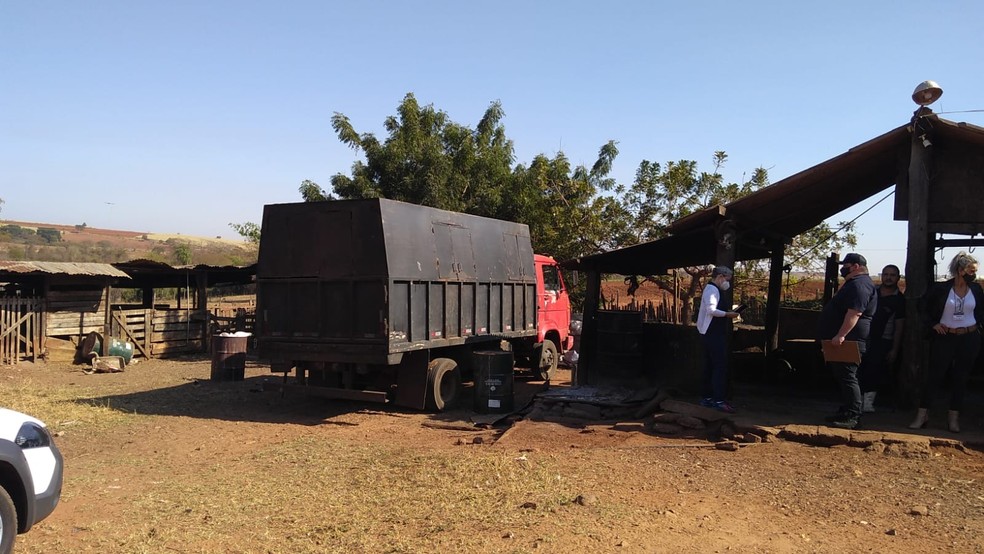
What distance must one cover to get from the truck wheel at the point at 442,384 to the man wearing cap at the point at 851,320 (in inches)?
204

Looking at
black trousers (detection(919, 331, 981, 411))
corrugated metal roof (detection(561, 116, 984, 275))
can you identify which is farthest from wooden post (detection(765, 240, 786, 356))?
black trousers (detection(919, 331, 981, 411))

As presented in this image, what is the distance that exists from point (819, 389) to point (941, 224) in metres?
3.39

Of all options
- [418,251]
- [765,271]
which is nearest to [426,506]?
[418,251]

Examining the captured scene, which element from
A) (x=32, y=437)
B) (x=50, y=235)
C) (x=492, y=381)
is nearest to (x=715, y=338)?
(x=492, y=381)

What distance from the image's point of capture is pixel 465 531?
193 inches

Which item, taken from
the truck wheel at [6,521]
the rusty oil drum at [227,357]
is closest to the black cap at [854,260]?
A: the truck wheel at [6,521]

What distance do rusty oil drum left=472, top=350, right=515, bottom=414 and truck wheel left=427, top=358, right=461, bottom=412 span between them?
0.58 m

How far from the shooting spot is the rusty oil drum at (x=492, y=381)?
9.75 metres

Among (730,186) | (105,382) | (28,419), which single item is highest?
(730,186)

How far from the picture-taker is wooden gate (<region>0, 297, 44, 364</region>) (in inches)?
590

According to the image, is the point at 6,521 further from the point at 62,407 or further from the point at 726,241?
the point at 726,241

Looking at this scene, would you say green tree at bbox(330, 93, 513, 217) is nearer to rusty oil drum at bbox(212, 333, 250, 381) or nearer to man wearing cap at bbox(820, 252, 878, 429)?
rusty oil drum at bbox(212, 333, 250, 381)

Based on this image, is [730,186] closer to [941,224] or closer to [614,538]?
[941,224]

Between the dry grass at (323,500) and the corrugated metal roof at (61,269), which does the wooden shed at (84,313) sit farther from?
the dry grass at (323,500)
